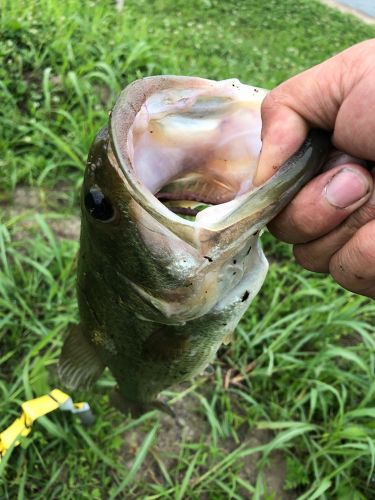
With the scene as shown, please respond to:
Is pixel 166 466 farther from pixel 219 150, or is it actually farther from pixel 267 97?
pixel 267 97

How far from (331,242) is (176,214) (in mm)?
445

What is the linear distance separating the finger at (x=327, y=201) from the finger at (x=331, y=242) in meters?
0.03

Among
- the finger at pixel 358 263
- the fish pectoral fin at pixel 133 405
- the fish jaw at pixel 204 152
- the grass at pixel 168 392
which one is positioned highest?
the fish jaw at pixel 204 152

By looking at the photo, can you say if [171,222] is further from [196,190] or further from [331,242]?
[331,242]

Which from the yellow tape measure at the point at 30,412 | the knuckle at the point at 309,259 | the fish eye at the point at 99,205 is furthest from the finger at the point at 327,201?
the yellow tape measure at the point at 30,412

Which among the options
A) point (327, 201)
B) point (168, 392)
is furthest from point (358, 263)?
point (168, 392)

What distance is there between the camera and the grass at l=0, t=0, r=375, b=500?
7.92 ft

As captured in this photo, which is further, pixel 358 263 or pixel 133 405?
pixel 133 405

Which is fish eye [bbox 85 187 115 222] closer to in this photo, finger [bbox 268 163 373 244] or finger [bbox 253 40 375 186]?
finger [bbox 253 40 375 186]

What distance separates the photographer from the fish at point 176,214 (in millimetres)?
1202

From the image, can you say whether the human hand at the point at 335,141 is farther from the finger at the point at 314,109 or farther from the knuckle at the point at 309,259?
the knuckle at the point at 309,259

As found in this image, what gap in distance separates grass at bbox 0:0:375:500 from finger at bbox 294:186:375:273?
1.20 metres

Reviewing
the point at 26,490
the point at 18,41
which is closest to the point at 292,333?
the point at 26,490

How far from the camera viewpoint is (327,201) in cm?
129
